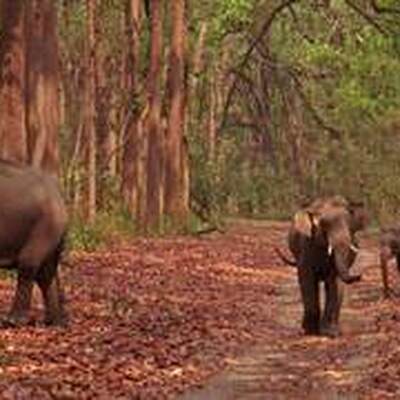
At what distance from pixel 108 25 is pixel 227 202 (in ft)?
42.1

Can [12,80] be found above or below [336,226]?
above

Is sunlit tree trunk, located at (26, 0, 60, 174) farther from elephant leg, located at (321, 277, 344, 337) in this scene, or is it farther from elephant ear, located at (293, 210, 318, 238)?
elephant leg, located at (321, 277, 344, 337)

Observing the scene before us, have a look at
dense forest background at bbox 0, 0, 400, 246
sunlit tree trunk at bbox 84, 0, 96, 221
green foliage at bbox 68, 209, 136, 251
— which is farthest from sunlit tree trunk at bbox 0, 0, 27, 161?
sunlit tree trunk at bbox 84, 0, 96, 221

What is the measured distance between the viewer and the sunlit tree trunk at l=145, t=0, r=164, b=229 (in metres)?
A: 34.5

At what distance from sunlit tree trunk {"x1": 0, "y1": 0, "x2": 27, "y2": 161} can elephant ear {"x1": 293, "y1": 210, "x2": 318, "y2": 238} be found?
5.39m

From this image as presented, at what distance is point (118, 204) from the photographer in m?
33.2

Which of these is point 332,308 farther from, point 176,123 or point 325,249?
point 176,123

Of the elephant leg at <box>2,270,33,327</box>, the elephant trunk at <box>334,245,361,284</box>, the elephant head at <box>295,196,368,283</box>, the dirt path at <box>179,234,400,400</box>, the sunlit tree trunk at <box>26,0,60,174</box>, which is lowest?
the dirt path at <box>179,234,400,400</box>

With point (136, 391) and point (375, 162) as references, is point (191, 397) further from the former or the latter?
point (375, 162)

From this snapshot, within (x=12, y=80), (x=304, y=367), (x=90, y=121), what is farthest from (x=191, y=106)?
(x=304, y=367)

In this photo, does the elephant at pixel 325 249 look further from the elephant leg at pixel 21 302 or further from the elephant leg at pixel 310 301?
the elephant leg at pixel 21 302

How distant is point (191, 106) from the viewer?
4794 cm

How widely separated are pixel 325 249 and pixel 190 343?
229 cm

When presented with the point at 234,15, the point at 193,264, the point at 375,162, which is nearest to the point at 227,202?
the point at 375,162
